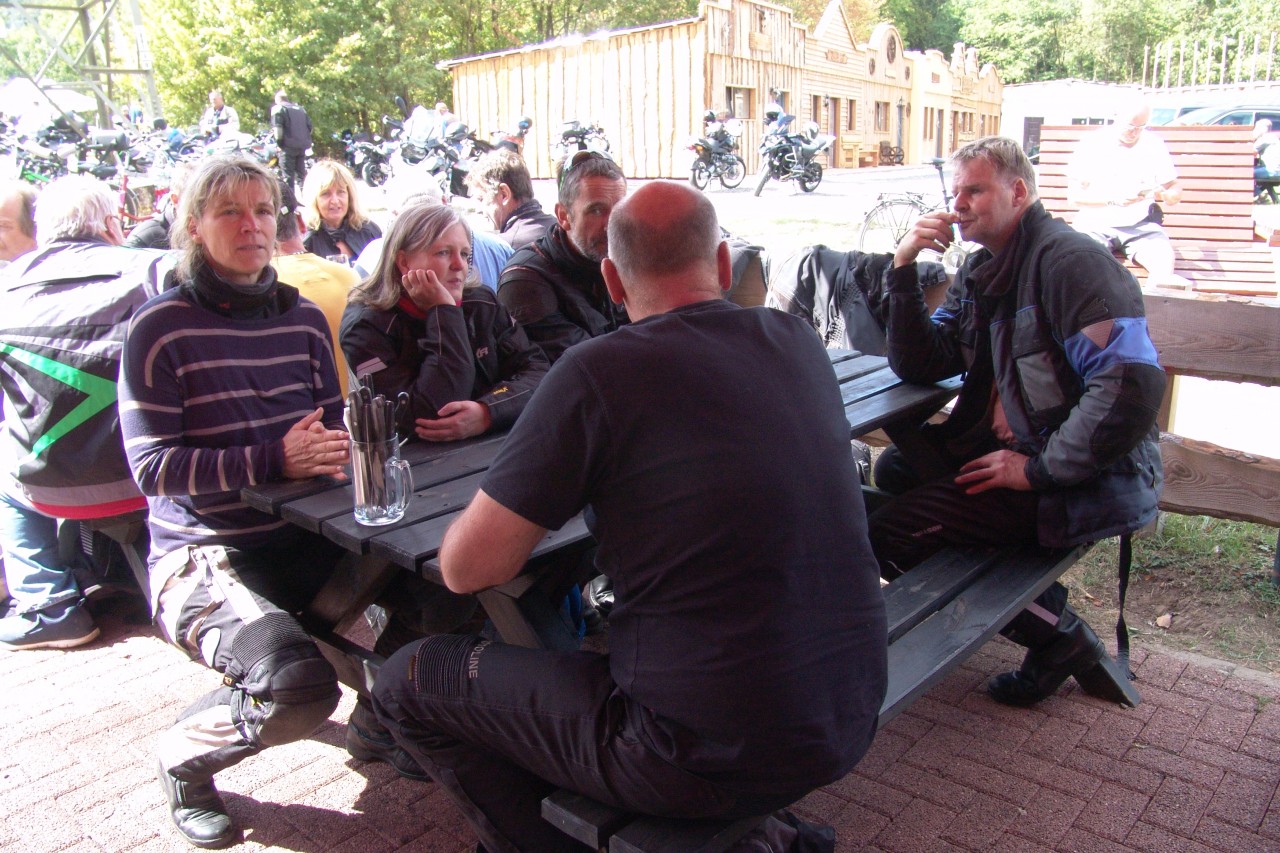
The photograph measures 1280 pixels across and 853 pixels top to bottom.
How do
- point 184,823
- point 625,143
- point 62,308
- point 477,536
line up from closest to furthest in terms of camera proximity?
1. point 477,536
2. point 184,823
3. point 62,308
4. point 625,143

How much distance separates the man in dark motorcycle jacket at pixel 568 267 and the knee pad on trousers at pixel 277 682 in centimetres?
128

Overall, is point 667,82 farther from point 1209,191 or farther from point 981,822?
point 981,822

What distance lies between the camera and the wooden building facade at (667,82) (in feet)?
83.9

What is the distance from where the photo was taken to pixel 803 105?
31.7m

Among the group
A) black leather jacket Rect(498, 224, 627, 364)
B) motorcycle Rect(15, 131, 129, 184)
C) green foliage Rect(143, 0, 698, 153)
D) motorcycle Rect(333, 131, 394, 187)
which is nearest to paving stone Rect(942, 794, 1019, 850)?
black leather jacket Rect(498, 224, 627, 364)

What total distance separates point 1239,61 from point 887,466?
40.0 metres

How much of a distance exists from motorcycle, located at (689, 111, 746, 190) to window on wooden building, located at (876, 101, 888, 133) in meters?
22.2

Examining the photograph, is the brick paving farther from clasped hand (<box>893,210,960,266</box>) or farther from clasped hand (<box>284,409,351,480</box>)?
clasped hand (<box>893,210,960,266</box>)

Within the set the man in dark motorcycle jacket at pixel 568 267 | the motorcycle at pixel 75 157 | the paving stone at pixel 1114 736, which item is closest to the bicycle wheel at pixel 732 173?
the motorcycle at pixel 75 157

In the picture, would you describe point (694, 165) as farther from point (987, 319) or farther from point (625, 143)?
point (987, 319)

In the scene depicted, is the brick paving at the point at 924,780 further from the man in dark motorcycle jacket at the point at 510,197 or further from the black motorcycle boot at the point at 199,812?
the man in dark motorcycle jacket at the point at 510,197

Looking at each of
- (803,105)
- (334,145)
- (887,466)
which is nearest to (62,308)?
(887,466)

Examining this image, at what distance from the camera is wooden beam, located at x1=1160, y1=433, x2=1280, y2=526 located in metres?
3.38

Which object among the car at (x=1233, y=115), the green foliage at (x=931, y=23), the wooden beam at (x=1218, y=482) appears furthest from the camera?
the green foliage at (x=931, y=23)
